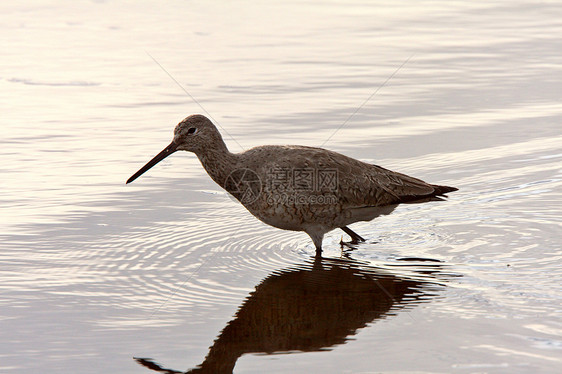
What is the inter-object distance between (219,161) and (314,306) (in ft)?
6.74

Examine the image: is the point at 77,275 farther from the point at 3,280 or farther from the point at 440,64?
the point at 440,64

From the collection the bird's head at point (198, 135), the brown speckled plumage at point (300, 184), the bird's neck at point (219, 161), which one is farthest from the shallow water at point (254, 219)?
the bird's head at point (198, 135)

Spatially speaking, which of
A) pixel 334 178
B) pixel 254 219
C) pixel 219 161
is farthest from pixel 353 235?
pixel 219 161

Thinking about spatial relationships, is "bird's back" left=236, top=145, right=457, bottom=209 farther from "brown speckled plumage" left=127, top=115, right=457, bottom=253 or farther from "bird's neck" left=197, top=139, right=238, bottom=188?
"bird's neck" left=197, top=139, right=238, bottom=188

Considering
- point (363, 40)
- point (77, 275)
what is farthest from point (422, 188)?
point (363, 40)

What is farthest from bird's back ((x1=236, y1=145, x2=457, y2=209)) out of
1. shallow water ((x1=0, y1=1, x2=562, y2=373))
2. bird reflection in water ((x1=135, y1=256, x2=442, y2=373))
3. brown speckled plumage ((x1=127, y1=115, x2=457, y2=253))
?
bird reflection in water ((x1=135, y1=256, x2=442, y2=373))

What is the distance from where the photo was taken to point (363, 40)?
14.5 meters

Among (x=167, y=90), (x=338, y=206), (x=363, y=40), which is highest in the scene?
(x=363, y=40)

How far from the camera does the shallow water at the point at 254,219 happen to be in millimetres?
5723

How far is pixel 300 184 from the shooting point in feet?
25.4

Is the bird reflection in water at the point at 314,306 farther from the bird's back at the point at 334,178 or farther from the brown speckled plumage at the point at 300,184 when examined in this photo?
the bird's back at the point at 334,178

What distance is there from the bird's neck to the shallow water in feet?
1.82

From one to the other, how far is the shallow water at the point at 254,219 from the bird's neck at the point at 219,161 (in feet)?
1.82

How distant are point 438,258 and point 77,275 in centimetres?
303
